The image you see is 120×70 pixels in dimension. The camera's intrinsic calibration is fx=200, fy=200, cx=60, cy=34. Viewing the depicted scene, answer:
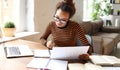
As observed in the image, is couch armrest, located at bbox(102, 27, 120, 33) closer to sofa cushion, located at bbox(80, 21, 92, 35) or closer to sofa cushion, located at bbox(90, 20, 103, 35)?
sofa cushion, located at bbox(90, 20, 103, 35)

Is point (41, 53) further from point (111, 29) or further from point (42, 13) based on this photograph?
point (111, 29)

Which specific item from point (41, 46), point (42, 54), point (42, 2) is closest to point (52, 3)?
point (42, 2)

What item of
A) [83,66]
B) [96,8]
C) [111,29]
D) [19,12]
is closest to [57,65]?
[83,66]

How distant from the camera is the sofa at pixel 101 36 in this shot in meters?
3.79

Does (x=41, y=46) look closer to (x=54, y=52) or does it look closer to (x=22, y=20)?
(x=54, y=52)

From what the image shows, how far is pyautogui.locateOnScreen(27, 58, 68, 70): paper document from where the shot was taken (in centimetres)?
137

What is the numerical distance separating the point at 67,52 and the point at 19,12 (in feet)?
5.49

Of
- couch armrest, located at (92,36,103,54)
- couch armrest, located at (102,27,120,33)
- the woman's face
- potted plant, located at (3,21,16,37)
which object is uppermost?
the woman's face

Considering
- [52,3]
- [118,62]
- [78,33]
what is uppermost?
[52,3]

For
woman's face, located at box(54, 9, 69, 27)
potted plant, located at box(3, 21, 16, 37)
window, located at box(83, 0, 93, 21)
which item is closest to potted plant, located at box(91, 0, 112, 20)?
window, located at box(83, 0, 93, 21)

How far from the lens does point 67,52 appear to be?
151cm

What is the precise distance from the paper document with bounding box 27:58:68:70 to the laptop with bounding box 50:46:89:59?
0.05m

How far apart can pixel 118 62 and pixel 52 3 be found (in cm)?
199

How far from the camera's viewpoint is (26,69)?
1.35 meters
